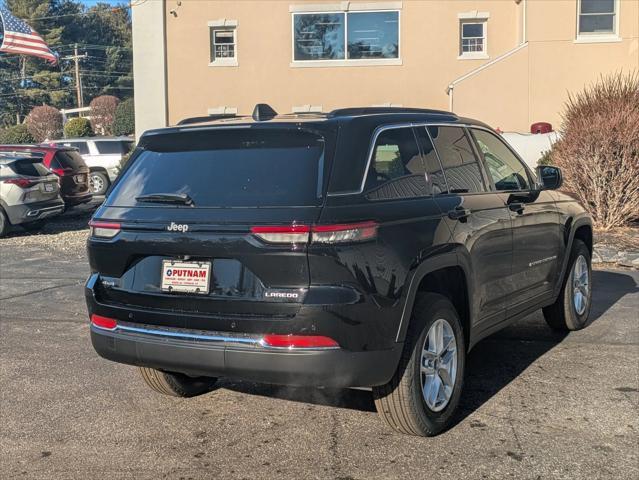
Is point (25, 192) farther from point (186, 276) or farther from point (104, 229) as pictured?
point (186, 276)

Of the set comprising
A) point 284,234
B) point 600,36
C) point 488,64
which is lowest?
point 284,234

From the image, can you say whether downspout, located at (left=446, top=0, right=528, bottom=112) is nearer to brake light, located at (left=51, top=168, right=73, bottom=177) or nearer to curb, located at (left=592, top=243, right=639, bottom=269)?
curb, located at (left=592, top=243, right=639, bottom=269)

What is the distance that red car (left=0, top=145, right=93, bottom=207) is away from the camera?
16.0 metres

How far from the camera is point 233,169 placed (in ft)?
12.6

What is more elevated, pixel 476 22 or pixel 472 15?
pixel 472 15

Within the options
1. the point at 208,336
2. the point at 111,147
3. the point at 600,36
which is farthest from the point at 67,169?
the point at 600,36

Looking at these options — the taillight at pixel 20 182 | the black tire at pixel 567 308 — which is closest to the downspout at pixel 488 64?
the taillight at pixel 20 182

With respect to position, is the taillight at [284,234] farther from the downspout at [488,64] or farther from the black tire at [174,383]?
the downspout at [488,64]

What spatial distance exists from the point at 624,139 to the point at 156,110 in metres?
14.7

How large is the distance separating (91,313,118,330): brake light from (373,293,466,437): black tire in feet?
4.89

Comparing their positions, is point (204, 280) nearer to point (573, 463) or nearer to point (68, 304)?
point (573, 463)

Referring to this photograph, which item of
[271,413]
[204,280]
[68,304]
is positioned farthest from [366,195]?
[68,304]

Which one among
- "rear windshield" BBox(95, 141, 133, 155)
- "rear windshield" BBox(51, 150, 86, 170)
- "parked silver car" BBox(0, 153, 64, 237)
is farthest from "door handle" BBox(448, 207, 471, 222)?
"rear windshield" BBox(95, 141, 133, 155)

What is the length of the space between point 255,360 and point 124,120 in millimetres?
45662
